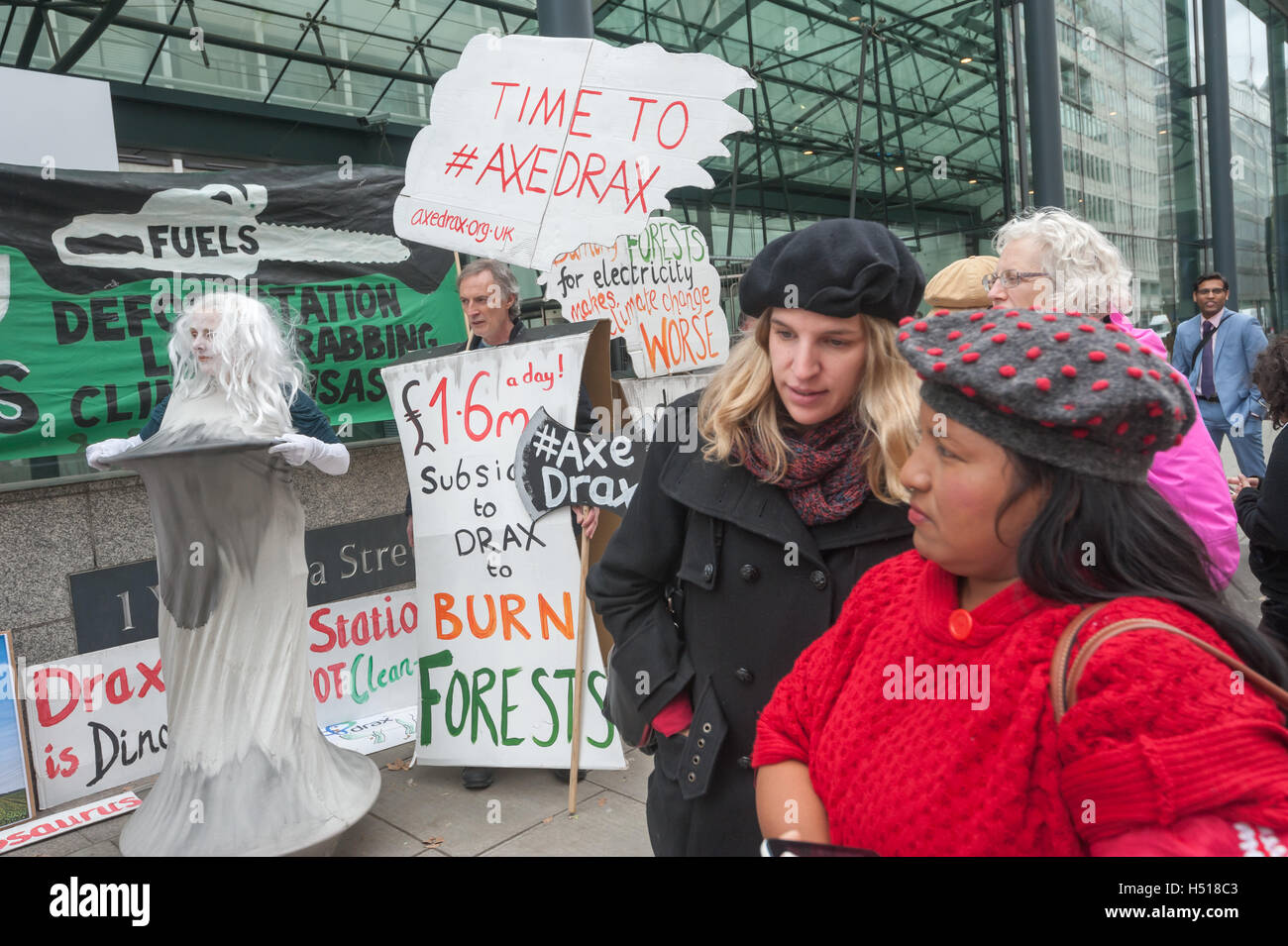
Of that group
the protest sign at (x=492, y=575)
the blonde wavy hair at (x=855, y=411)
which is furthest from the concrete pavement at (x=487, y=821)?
the blonde wavy hair at (x=855, y=411)

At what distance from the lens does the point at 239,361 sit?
3.06 m

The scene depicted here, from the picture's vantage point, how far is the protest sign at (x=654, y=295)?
534 cm

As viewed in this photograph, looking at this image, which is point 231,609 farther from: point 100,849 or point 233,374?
point 100,849

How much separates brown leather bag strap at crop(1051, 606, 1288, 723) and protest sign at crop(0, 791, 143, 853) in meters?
3.58

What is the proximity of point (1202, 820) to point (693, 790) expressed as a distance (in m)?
0.93

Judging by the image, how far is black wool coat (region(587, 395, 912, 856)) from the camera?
61.9 inches

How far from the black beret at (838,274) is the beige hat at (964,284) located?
2059 mm

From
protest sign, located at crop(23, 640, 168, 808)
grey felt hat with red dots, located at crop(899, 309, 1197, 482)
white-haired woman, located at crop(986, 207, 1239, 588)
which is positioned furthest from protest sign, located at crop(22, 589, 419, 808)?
grey felt hat with red dots, located at crop(899, 309, 1197, 482)

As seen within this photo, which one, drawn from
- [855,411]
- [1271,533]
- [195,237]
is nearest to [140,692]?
[195,237]

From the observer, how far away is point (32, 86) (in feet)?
13.9

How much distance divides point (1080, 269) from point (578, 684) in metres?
2.27

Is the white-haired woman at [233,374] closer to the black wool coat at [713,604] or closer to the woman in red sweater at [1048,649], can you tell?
the black wool coat at [713,604]

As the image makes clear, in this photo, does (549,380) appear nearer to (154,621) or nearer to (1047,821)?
(154,621)

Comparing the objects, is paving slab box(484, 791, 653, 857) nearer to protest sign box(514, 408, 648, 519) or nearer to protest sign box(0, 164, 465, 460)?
protest sign box(514, 408, 648, 519)
